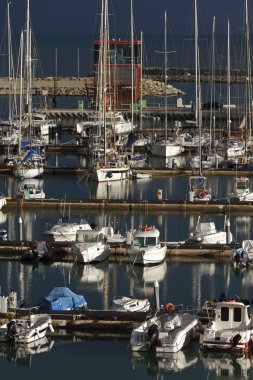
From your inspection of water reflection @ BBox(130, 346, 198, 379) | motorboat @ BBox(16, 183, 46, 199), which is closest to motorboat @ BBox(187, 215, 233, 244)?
motorboat @ BBox(16, 183, 46, 199)

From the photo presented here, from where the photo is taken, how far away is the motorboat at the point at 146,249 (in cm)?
3500

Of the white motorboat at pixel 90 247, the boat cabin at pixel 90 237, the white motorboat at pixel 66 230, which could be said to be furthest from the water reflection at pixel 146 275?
the white motorboat at pixel 66 230

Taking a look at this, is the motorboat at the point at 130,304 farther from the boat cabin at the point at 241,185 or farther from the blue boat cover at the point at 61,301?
the boat cabin at the point at 241,185

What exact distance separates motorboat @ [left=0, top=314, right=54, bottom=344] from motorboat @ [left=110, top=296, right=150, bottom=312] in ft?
6.78

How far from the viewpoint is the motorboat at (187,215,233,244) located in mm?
36906

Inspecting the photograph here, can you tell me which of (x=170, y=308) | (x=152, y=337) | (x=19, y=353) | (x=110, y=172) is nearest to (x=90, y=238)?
(x=170, y=308)

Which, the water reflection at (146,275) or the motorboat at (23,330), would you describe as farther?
the water reflection at (146,275)

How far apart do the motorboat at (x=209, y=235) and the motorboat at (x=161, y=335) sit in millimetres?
9262

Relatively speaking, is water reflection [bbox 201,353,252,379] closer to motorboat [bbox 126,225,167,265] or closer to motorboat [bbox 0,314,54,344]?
motorboat [bbox 0,314,54,344]

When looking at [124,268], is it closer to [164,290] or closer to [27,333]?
[164,290]

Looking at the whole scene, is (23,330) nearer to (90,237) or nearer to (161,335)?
(161,335)

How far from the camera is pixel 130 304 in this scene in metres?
29.7

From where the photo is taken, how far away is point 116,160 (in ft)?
168

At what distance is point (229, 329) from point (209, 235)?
9.70 m
